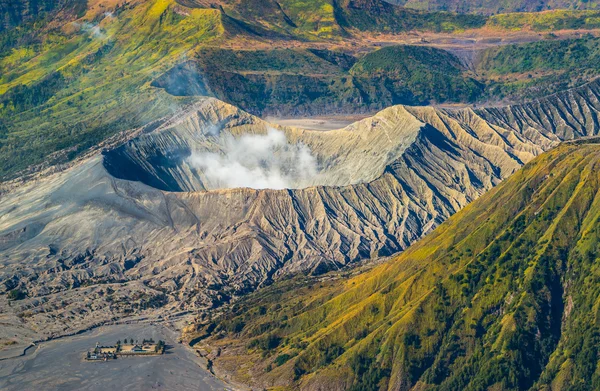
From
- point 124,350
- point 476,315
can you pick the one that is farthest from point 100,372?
point 476,315

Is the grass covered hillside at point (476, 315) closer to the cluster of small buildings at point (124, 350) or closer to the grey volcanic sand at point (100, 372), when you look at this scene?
the grey volcanic sand at point (100, 372)

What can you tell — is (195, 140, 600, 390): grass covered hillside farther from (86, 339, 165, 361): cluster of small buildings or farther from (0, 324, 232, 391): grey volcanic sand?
(86, 339, 165, 361): cluster of small buildings

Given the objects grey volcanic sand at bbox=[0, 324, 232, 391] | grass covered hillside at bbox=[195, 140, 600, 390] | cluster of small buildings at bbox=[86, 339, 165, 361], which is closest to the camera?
grass covered hillside at bbox=[195, 140, 600, 390]

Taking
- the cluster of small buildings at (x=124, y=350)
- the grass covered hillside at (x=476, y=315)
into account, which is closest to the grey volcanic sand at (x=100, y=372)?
the cluster of small buildings at (x=124, y=350)

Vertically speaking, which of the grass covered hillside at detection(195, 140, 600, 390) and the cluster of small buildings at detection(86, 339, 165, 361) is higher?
the grass covered hillside at detection(195, 140, 600, 390)

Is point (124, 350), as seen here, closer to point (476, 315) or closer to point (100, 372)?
point (100, 372)

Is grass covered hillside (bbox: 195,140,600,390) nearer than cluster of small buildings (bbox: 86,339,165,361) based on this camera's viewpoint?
Yes

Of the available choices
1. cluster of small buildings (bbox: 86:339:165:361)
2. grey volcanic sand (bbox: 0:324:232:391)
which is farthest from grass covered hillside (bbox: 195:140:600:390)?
cluster of small buildings (bbox: 86:339:165:361)

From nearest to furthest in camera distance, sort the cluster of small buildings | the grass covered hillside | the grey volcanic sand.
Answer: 1. the grass covered hillside
2. the grey volcanic sand
3. the cluster of small buildings
